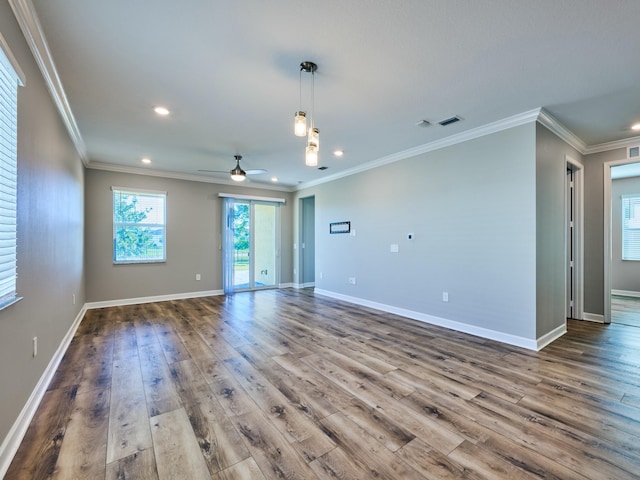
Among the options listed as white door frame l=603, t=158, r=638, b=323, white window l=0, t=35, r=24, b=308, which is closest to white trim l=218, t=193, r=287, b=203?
white window l=0, t=35, r=24, b=308

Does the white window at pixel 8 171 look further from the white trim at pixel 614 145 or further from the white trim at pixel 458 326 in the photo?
the white trim at pixel 614 145

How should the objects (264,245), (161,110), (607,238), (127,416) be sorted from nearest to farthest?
1. (127,416)
2. (161,110)
3. (607,238)
4. (264,245)

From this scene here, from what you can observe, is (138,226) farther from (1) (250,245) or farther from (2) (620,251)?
(2) (620,251)

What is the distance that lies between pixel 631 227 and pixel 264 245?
867 centimetres

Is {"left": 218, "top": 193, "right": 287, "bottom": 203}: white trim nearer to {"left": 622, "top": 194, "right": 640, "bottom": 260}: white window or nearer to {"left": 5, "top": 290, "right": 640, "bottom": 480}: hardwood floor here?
{"left": 5, "top": 290, "right": 640, "bottom": 480}: hardwood floor

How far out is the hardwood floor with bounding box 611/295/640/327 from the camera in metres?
4.41

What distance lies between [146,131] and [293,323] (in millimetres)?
3408

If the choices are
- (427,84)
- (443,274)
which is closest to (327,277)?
(443,274)

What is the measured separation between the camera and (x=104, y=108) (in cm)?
320

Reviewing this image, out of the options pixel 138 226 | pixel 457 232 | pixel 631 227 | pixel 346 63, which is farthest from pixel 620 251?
pixel 138 226

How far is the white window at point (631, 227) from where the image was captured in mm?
6473

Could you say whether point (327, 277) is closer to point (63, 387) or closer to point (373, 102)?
point (373, 102)

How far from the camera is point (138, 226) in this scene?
19.0 ft

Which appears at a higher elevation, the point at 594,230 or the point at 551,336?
the point at 594,230
